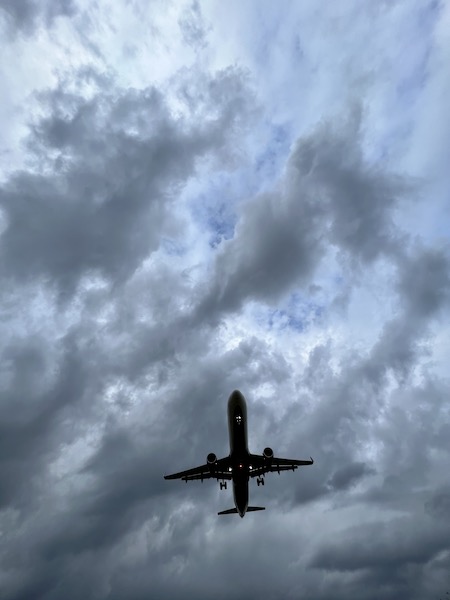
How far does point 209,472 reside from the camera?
308 feet

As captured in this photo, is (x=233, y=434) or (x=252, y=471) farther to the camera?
(x=252, y=471)

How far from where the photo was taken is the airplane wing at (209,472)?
3558 inches

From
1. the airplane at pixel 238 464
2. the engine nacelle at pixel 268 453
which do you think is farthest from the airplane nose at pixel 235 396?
the engine nacelle at pixel 268 453

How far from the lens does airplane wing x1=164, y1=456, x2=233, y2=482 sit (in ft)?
297

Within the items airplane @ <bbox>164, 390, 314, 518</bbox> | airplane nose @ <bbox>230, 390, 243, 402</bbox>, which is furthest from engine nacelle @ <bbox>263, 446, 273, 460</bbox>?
airplane nose @ <bbox>230, 390, 243, 402</bbox>

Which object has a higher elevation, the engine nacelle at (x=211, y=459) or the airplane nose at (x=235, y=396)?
the airplane nose at (x=235, y=396)

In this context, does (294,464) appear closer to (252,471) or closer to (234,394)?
(252,471)

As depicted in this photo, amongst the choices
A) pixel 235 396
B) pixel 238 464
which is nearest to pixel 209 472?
pixel 238 464

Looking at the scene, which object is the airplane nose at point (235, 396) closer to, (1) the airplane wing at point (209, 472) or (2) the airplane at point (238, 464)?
(2) the airplane at point (238, 464)

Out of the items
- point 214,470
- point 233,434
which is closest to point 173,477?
point 214,470

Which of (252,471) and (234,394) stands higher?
(234,394)

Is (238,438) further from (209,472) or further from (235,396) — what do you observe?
(209,472)

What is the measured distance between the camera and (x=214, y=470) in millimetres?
90375

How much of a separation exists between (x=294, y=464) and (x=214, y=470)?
47.7 ft
